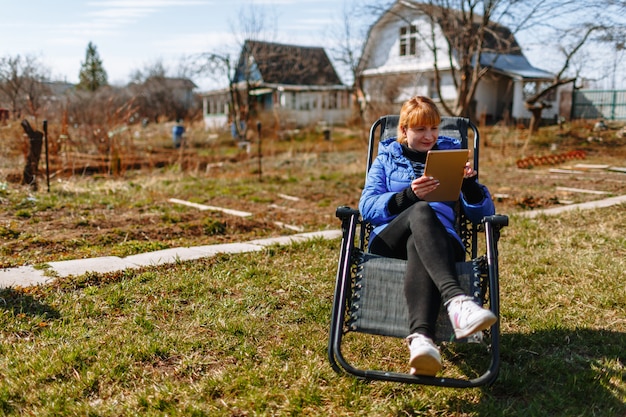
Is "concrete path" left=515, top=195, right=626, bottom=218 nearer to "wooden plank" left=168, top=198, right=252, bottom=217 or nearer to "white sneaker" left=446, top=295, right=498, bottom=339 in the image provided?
"wooden plank" left=168, top=198, right=252, bottom=217

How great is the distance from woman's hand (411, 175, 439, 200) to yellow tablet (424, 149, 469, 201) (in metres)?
0.02

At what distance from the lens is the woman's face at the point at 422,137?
134 inches

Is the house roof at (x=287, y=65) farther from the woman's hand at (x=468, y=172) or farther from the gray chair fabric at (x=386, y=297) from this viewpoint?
the gray chair fabric at (x=386, y=297)

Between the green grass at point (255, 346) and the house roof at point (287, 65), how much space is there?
25002mm

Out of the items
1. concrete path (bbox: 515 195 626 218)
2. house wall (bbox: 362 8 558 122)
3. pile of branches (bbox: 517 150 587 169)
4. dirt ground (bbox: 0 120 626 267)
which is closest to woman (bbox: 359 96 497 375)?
dirt ground (bbox: 0 120 626 267)

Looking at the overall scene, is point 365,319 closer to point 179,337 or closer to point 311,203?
point 179,337

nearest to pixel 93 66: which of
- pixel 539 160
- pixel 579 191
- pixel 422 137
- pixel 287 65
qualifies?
pixel 287 65

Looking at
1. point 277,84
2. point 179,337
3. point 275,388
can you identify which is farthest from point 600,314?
point 277,84

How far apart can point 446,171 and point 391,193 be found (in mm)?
360

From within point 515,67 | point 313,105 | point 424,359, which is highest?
point 515,67

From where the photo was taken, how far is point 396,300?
2939 millimetres

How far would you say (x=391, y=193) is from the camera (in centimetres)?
335

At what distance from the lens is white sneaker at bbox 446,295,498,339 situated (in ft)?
8.43

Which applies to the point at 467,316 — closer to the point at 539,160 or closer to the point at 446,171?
the point at 446,171
